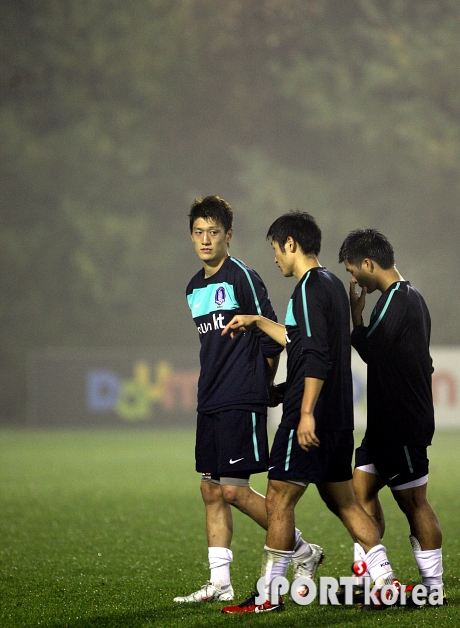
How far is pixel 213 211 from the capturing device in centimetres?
544

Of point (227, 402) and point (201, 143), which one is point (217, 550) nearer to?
point (227, 402)

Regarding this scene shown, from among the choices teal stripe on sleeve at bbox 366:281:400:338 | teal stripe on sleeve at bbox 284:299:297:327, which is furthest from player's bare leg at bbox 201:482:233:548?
teal stripe on sleeve at bbox 366:281:400:338

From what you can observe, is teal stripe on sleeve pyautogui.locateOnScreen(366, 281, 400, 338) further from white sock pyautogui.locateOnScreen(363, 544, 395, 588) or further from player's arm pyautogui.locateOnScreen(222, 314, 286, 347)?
white sock pyautogui.locateOnScreen(363, 544, 395, 588)

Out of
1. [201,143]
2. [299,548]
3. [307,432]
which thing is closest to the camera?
[307,432]

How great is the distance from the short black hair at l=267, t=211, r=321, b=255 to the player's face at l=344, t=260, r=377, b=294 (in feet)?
1.22

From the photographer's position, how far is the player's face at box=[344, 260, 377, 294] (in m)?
5.18

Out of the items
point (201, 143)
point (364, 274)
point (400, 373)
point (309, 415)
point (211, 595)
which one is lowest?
point (211, 595)

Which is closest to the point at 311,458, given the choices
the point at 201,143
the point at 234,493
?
the point at 234,493

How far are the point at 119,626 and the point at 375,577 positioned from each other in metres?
1.27

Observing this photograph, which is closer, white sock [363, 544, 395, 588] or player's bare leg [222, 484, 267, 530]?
white sock [363, 544, 395, 588]

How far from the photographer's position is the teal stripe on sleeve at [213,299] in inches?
209

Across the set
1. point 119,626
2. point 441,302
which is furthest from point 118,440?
point 441,302

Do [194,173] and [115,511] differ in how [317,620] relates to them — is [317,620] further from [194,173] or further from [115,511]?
[194,173]

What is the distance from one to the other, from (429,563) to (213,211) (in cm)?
220
